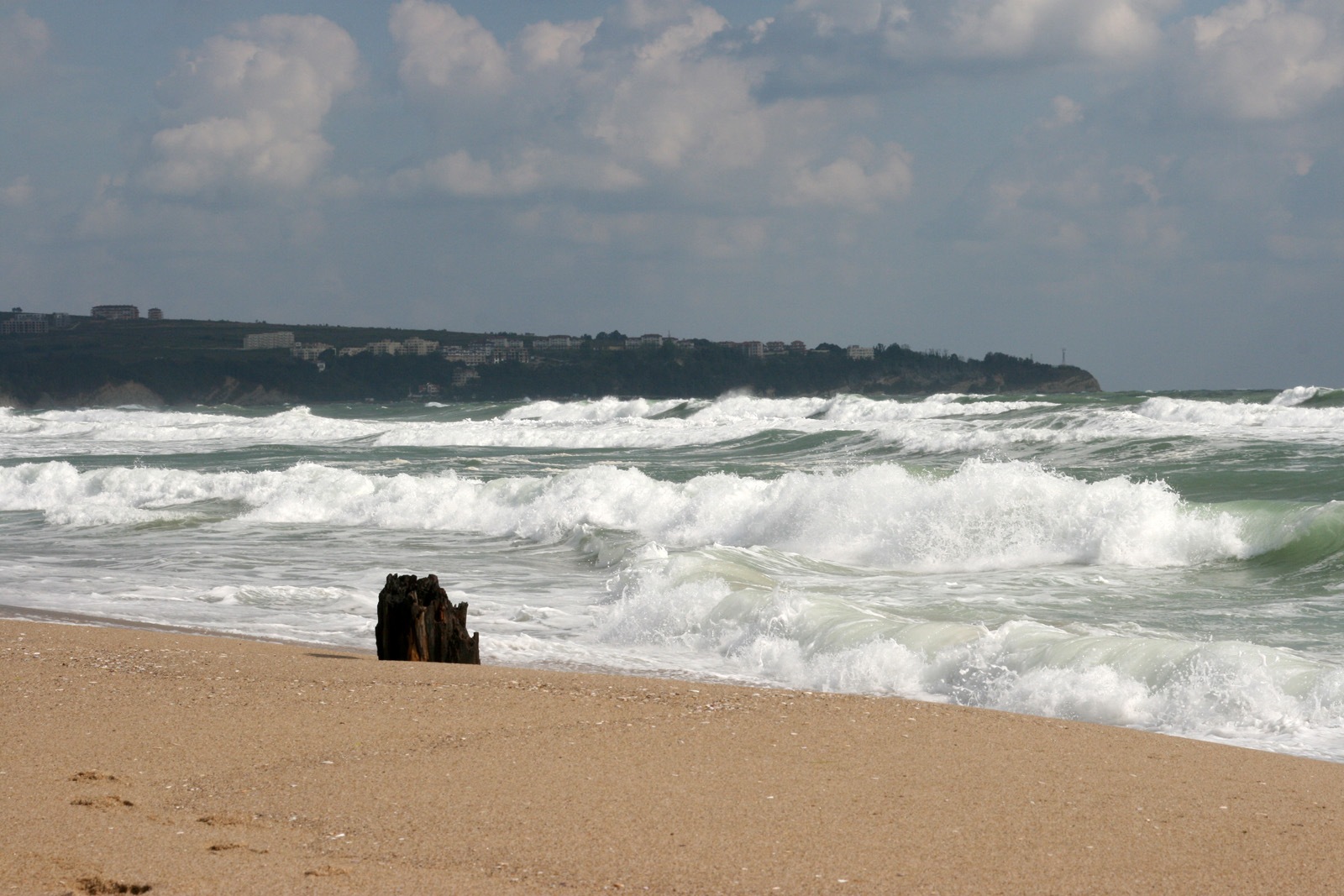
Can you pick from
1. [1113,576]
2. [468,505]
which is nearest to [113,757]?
[1113,576]

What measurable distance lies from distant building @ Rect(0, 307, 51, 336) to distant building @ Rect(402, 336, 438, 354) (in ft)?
117

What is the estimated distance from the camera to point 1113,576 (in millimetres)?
11391

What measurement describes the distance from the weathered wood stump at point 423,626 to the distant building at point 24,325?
405 feet

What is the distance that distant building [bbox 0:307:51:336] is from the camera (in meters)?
117

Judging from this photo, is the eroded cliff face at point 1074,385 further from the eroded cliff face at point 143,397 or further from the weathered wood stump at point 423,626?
the weathered wood stump at point 423,626

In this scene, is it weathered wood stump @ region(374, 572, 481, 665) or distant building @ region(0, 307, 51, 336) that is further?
distant building @ region(0, 307, 51, 336)

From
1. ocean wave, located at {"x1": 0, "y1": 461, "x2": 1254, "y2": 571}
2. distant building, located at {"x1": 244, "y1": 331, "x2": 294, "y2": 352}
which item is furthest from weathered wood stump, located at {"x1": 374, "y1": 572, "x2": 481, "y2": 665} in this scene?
distant building, located at {"x1": 244, "y1": 331, "x2": 294, "y2": 352}

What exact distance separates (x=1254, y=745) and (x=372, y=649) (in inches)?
217

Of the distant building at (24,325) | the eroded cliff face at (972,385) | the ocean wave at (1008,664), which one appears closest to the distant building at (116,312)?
the distant building at (24,325)

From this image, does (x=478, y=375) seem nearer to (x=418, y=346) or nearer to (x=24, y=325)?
(x=418, y=346)

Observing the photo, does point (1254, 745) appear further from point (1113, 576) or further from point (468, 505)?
point (468, 505)

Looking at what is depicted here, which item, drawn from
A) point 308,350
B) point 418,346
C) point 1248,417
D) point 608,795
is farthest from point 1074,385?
point 608,795

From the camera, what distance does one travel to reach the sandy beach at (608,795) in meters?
3.39

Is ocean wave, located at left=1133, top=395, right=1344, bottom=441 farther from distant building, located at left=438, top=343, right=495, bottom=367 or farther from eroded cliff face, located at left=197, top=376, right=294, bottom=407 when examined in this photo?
eroded cliff face, located at left=197, top=376, right=294, bottom=407
